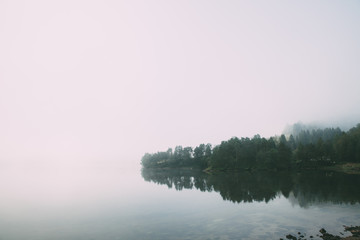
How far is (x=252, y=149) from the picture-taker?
7436 inches

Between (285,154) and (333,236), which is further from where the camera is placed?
(285,154)

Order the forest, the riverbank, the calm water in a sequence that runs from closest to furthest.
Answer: the riverbank < the calm water < the forest

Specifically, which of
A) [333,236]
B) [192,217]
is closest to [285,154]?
[192,217]

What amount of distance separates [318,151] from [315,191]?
117 metres

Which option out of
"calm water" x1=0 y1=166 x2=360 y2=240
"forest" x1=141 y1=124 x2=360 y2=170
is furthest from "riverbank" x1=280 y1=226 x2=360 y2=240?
"forest" x1=141 y1=124 x2=360 y2=170

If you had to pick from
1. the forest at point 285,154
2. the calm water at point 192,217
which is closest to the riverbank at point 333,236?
the calm water at point 192,217

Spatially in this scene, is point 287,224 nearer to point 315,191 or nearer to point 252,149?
point 315,191

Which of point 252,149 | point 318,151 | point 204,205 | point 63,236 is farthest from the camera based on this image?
point 252,149

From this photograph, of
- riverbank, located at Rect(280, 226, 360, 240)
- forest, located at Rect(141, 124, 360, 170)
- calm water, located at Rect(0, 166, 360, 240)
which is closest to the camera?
riverbank, located at Rect(280, 226, 360, 240)

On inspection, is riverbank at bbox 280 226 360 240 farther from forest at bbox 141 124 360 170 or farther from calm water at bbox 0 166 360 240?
forest at bbox 141 124 360 170

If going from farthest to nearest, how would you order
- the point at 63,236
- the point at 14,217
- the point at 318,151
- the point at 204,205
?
the point at 318,151
the point at 204,205
the point at 14,217
the point at 63,236

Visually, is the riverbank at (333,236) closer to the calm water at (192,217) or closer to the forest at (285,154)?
the calm water at (192,217)

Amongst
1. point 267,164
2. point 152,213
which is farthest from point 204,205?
point 267,164

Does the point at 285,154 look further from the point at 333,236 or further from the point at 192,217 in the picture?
the point at 333,236
